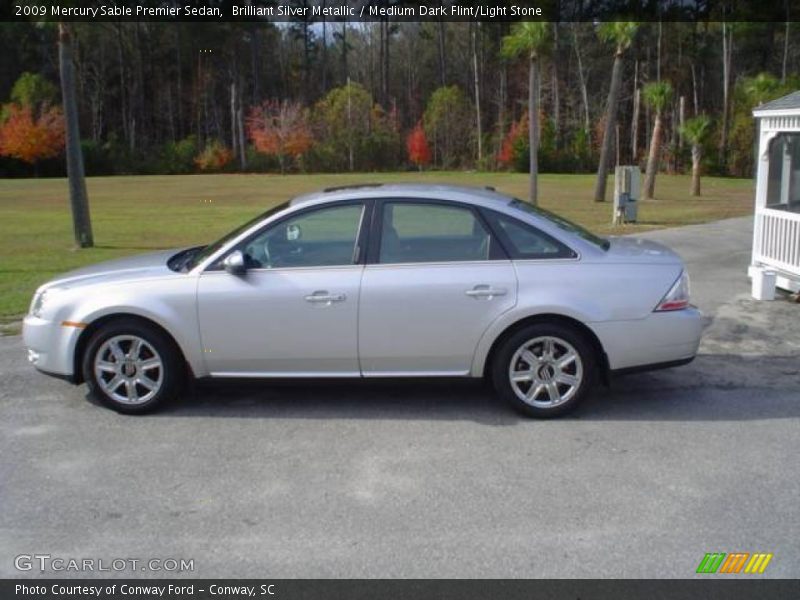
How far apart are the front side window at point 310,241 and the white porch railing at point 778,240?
6.77 metres

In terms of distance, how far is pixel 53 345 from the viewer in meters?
5.86

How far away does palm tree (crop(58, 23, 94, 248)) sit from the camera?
60.0 feet

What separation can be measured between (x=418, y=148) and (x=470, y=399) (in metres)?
72.6

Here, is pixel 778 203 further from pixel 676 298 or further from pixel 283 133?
pixel 283 133

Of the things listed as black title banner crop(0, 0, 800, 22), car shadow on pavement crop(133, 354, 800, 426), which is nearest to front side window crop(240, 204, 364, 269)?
car shadow on pavement crop(133, 354, 800, 426)

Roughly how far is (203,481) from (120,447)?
2.78ft

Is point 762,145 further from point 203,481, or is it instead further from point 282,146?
point 282,146

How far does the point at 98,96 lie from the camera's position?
273ft

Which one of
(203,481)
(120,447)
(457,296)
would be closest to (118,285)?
(120,447)

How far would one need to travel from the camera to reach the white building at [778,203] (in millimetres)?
10430

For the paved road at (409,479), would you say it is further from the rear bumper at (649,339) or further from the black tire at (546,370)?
the rear bumper at (649,339)

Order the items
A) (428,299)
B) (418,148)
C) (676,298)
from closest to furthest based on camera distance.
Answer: (428,299) → (676,298) → (418,148)

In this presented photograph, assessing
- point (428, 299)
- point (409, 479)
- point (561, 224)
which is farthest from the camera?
point (561, 224)

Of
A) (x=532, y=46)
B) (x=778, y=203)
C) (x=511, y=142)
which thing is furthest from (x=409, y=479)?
(x=511, y=142)
